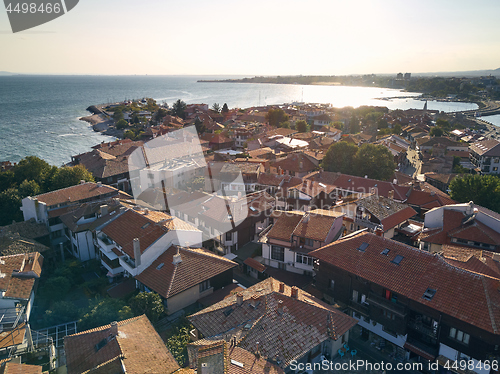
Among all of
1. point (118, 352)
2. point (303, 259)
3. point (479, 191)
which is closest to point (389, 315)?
point (303, 259)

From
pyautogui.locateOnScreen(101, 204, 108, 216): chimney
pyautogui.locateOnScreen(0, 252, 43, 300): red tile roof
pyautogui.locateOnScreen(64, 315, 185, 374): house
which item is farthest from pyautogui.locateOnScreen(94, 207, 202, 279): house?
pyautogui.locateOnScreen(64, 315, 185, 374): house

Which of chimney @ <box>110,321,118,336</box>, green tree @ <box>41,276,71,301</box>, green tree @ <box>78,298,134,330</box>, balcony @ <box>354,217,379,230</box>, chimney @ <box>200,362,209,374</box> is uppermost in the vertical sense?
chimney @ <box>200,362,209,374</box>

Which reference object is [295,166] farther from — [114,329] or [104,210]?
[114,329]

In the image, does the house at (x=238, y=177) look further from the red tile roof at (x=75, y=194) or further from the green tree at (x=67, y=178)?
the green tree at (x=67, y=178)

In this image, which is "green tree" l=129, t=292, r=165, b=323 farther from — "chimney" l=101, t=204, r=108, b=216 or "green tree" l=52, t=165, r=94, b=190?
"green tree" l=52, t=165, r=94, b=190

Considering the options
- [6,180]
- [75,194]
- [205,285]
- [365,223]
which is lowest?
[205,285]

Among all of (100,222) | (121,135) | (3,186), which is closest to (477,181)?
(100,222)

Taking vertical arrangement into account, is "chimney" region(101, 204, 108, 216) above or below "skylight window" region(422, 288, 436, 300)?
above
